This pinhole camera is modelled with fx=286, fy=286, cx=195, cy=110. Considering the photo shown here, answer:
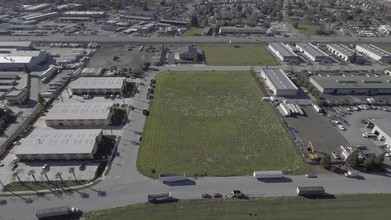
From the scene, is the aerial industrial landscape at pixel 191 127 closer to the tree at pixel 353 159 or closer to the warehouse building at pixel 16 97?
the warehouse building at pixel 16 97

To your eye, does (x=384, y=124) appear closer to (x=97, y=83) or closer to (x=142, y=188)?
(x=142, y=188)

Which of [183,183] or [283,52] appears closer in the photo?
[183,183]

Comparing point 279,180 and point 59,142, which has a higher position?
point 59,142

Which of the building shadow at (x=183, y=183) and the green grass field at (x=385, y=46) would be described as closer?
the building shadow at (x=183, y=183)

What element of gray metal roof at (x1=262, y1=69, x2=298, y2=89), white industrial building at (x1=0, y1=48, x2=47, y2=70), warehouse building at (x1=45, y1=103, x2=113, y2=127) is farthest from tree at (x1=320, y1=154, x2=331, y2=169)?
white industrial building at (x1=0, y1=48, x2=47, y2=70)

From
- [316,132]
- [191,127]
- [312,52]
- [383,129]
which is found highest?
[312,52]

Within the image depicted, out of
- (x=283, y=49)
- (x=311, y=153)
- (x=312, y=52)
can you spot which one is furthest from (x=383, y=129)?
(x=283, y=49)

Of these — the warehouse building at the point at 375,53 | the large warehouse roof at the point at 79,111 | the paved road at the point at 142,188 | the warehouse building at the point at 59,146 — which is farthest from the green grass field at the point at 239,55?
the paved road at the point at 142,188

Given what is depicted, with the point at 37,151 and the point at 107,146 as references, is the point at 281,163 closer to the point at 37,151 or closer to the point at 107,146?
the point at 107,146
